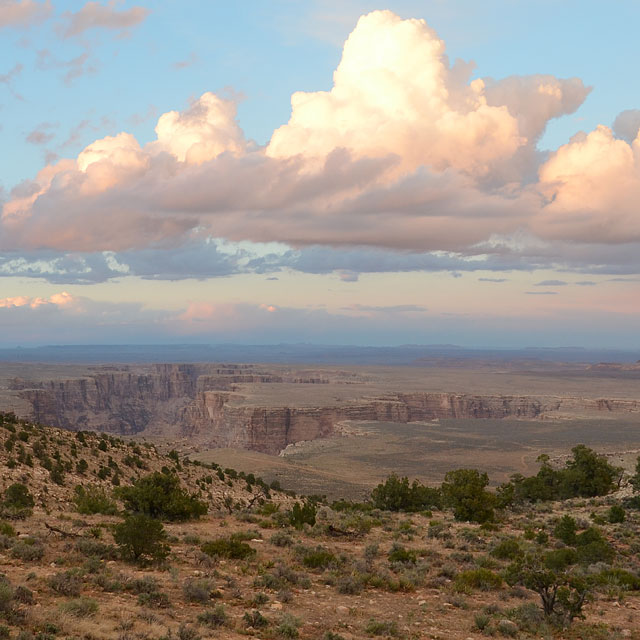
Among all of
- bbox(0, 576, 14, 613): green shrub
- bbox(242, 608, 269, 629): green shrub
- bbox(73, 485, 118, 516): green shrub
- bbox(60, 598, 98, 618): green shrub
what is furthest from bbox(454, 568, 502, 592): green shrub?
bbox(73, 485, 118, 516): green shrub

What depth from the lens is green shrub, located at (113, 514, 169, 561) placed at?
48.3ft

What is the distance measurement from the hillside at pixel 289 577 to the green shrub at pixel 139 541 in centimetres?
18

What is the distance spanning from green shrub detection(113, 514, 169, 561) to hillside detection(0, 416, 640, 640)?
181mm

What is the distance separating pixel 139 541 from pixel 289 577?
137 inches

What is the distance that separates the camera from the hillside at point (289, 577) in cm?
1095

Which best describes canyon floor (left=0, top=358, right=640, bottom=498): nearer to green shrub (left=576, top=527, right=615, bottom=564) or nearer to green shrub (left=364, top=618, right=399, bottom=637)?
green shrub (left=576, top=527, right=615, bottom=564)

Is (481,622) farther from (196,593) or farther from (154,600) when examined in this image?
(154,600)

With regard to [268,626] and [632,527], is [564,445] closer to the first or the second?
[632,527]

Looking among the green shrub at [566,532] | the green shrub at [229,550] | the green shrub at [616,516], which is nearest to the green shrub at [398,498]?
the green shrub at [616,516]

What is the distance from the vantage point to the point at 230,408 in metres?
112

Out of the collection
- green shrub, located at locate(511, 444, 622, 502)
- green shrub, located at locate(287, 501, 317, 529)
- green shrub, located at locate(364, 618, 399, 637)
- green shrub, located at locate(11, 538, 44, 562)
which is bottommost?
green shrub, located at locate(511, 444, 622, 502)

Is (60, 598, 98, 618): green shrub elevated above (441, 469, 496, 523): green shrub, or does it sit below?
above

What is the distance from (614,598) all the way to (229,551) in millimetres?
9191

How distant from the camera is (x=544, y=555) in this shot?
19.0 meters
